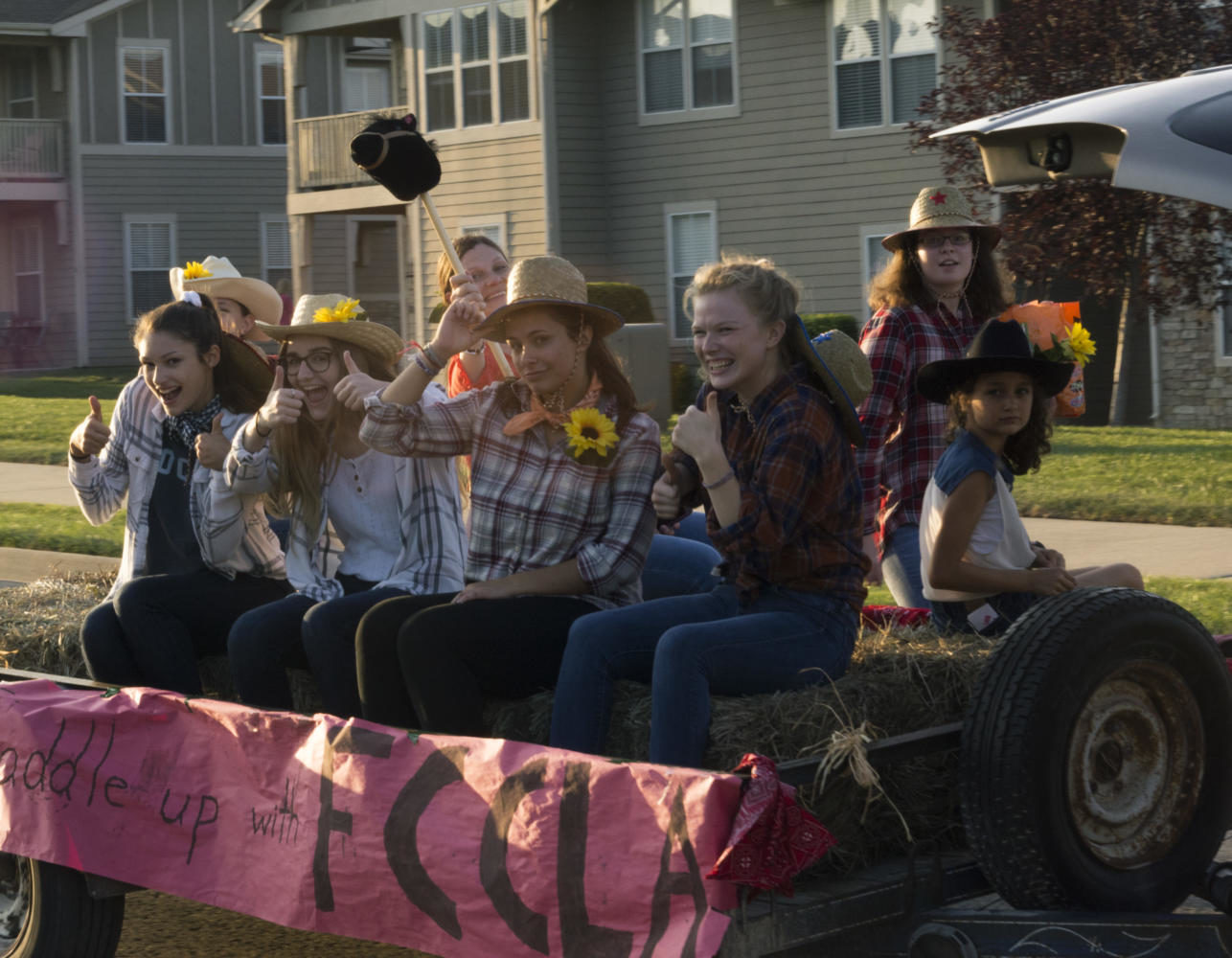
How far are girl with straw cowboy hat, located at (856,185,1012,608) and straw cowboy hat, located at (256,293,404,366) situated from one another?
149 cm

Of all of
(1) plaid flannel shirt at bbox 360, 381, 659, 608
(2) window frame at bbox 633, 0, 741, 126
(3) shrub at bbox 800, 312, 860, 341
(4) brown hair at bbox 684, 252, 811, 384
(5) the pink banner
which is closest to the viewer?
(5) the pink banner

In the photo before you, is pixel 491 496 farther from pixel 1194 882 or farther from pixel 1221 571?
pixel 1221 571

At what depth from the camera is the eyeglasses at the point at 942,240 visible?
19.4 feet

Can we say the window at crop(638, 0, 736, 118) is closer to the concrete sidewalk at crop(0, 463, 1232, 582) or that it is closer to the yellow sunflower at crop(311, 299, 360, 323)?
the concrete sidewalk at crop(0, 463, 1232, 582)

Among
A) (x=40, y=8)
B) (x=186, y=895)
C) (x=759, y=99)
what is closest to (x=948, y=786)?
(x=186, y=895)

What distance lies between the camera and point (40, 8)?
35.3 metres

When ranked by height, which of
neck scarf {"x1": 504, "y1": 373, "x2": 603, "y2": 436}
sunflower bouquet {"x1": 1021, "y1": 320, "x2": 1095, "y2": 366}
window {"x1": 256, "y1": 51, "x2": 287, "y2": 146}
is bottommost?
neck scarf {"x1": 504, "y1": 373, "x2": 603, "y2": 436}

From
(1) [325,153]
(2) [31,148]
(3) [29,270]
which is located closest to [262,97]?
(2) [31,148]

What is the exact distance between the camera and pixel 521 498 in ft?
15.6

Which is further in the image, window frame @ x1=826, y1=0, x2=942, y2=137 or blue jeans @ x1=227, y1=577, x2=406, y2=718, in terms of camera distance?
window frame @ x1=826, y1=0, x2=942, y2=137

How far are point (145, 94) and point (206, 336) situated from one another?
32.1 m

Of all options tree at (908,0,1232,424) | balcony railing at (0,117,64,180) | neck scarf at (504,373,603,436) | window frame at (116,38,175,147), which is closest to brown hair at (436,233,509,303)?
neck scarf at (504,373,603,436)

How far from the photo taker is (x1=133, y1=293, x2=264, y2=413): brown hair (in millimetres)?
5609

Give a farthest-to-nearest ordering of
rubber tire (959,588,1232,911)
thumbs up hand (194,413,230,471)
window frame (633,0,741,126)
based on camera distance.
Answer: window frame (633,0,741,126) < thumbs up hand (194,413,230,471) < rubber tire (959,588,1232,911)
